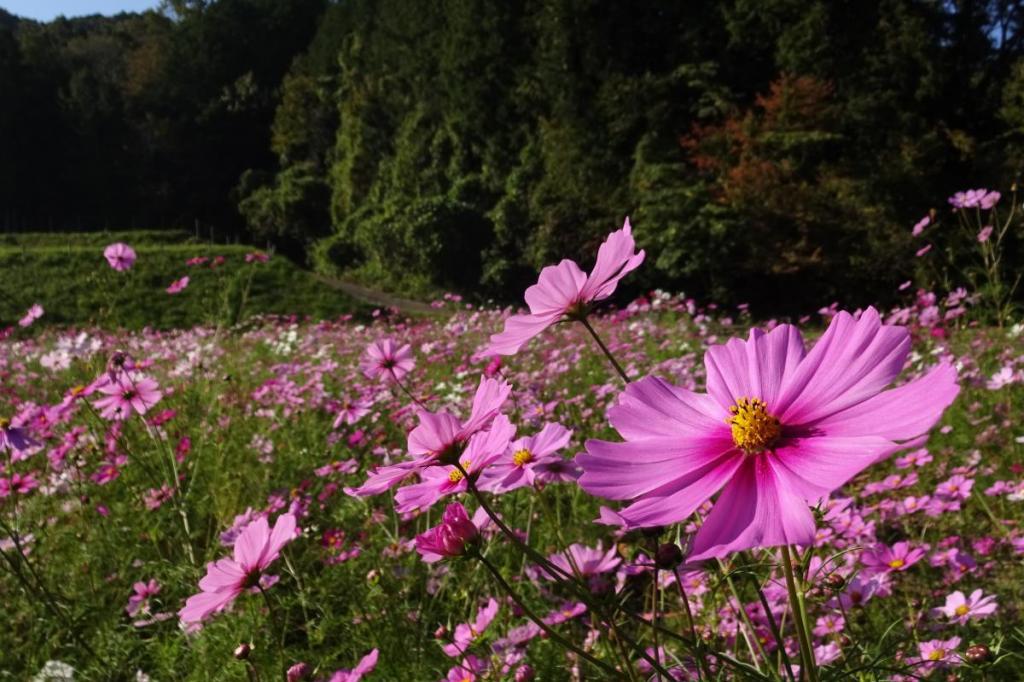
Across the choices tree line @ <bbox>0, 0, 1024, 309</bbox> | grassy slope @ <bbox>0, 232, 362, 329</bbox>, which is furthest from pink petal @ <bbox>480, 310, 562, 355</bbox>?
tree line @ <bbox>0, 0, 1024, 309</bbox>

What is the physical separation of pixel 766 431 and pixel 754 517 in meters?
0.07

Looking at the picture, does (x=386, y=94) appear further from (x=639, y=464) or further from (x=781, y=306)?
(x=639, y=464)

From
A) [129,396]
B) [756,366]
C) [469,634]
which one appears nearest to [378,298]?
[129,396]

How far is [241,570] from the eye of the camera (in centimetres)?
59

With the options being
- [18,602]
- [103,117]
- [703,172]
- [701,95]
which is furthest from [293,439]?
[103,117]

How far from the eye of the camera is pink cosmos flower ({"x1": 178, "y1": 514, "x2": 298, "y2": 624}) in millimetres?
570

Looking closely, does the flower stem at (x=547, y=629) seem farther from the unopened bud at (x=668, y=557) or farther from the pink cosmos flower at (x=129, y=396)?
the pink cosmos flower at (x=129, y=396)

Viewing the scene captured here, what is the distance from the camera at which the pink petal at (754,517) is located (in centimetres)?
29

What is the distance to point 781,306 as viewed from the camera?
935 cm

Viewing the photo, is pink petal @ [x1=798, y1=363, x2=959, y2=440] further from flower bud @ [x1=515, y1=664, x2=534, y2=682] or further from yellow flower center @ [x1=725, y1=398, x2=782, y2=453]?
flower bud @ [x1=515, y1=664, x2=534, y2=682]

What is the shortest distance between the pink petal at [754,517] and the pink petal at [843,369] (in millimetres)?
44

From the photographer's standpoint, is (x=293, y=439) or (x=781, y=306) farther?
(x=781, y=306)

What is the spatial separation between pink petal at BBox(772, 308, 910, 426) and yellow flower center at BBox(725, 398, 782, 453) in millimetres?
12

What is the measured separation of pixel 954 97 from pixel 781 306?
3324mm
